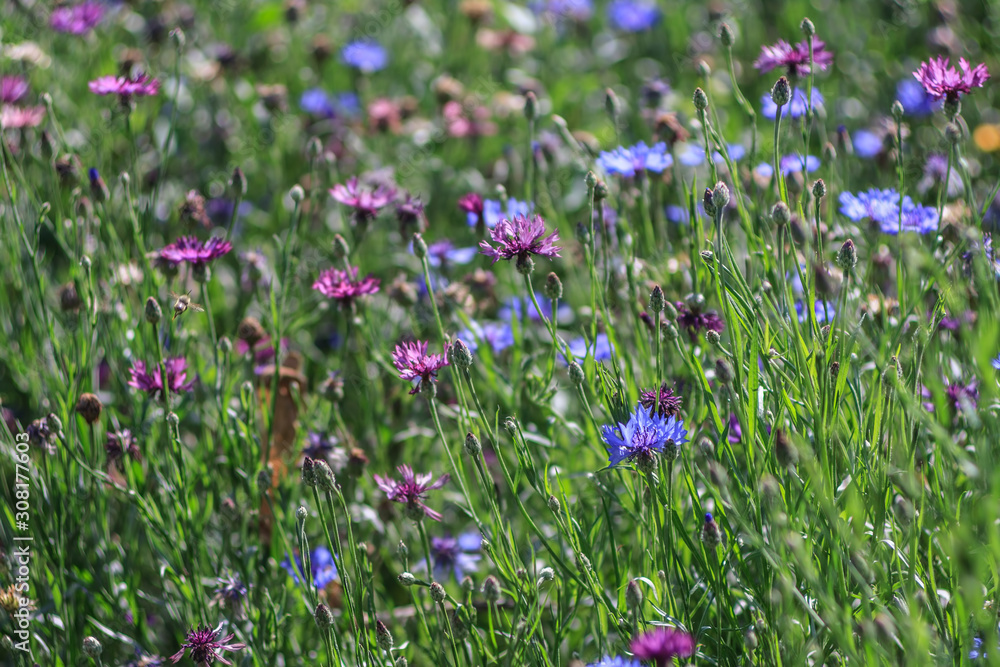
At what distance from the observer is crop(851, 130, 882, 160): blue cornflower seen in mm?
2438

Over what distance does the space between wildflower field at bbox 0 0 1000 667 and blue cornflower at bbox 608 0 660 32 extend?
0.38 meters

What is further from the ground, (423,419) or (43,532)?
(423,419)

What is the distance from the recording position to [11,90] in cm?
226

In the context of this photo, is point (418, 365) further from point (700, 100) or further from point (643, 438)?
point (700, 100)

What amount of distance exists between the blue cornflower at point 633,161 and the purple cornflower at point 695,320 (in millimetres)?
376

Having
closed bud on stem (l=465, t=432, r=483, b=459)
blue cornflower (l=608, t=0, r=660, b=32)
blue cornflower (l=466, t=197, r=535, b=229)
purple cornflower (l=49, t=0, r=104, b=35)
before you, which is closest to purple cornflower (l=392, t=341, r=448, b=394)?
closed bud on stem (l=465, t=432, r=483, b=459)

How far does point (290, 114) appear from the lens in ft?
9.75

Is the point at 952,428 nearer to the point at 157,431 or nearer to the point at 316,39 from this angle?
the point at 157,431

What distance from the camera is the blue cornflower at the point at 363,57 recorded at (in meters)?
2.95

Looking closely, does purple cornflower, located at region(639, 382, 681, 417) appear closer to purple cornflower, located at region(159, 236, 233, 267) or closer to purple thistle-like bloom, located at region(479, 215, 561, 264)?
purple thistle-like bloom, located at region(479, 215, 561, 264)

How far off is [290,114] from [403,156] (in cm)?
41

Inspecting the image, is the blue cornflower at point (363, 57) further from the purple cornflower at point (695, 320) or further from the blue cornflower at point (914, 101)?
the purple cornflower at point (695, 320)

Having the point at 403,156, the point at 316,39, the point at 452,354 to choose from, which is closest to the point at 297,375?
the point at 452,354

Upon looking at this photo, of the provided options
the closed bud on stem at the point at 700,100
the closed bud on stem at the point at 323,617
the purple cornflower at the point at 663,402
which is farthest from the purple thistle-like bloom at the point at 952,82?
the closed bud on stem at the point at 323,617
